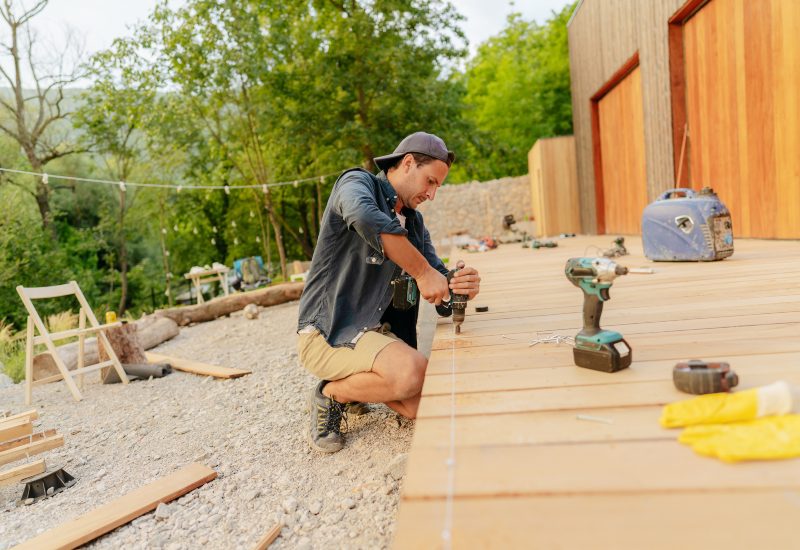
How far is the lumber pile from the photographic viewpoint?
254 centimetres

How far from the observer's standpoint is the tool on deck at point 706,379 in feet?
3.94

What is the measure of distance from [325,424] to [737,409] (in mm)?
1793

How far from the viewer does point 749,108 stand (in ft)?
16.1

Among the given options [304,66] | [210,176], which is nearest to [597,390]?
[304,66]

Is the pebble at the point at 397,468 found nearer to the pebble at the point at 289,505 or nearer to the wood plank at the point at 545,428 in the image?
the pebble at the point at 289,505

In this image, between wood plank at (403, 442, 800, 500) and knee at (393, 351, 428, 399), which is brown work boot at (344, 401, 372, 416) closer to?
knee at (393, 351, 428, 399)

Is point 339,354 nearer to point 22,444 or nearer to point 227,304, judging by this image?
point 22,444

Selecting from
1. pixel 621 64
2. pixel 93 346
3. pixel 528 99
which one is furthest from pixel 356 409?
pixel 528 99

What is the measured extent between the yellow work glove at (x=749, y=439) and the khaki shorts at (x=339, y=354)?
1.36 meters

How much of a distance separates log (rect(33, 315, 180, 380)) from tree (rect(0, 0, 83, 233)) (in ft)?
43.4

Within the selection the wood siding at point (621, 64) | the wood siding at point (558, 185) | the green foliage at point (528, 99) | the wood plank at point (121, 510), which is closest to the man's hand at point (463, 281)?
the wood plank at point (121, 510)

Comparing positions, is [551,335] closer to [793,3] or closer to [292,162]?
[793,3]

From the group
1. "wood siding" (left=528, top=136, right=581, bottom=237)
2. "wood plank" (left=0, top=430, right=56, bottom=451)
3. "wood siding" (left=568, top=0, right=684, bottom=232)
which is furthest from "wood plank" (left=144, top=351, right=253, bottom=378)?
"wood siding" (left=528, top=136, right=581, bottom=237)

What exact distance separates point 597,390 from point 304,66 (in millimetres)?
13642
